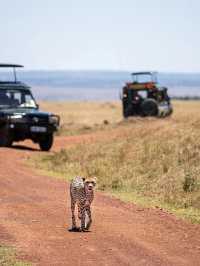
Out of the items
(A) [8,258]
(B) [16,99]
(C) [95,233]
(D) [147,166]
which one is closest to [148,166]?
(D) [147,166]

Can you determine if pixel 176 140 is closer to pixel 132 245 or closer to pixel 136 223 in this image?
pixel 136 223

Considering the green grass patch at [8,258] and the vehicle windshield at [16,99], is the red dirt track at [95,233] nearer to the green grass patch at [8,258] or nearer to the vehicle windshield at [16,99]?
the green grass patch at [8,258]

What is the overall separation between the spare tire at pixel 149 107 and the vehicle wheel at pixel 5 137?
50.8ft

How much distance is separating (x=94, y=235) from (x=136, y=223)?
1.38 meters

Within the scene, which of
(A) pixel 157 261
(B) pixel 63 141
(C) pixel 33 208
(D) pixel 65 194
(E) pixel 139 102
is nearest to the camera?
(A) pixel 157 261

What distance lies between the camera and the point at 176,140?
21.7m

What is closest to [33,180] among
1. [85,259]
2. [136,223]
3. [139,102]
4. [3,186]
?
[3,186]

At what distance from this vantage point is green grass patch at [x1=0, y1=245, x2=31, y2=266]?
31.1 ft

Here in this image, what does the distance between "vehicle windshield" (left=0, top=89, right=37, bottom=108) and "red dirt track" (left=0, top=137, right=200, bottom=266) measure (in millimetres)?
11517

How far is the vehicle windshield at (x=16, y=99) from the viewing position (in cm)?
2756

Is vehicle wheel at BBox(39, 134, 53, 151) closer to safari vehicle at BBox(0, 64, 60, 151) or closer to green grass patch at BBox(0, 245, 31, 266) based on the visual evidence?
safari vehicle at BBox(0, 64, 60, 151)

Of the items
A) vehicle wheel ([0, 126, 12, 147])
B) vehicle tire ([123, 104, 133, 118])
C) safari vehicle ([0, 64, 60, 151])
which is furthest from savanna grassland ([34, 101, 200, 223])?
vehicle tire ([123, 104, 133, 118])

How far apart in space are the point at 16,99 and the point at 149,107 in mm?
15079

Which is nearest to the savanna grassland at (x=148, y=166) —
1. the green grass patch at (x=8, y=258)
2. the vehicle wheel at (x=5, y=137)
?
the vehicle wheel at (x=5, y=137)
